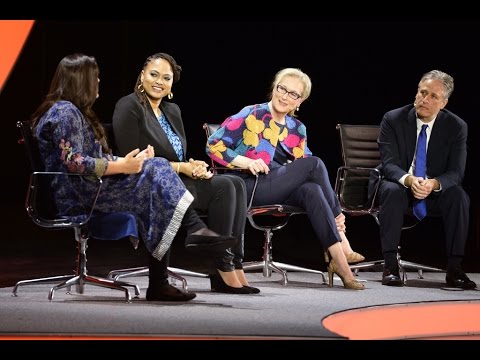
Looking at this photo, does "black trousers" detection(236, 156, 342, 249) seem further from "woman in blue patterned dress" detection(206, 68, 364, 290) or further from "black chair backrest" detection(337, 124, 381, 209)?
"black chair backrest" detection(337, 124, 381, 209)

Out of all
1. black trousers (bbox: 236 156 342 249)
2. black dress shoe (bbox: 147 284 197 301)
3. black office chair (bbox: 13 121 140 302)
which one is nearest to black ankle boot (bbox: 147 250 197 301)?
black dress shoe (bbox: 147 284 197 301)

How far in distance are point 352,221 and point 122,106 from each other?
4.33 m

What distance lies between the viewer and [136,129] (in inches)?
156

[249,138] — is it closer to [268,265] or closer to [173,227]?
[268,265]

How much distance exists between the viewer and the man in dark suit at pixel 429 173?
14.8 feet

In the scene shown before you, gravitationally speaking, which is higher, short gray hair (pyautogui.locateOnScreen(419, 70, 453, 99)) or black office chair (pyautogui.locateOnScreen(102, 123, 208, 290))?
short gray hair (pyautogui.locateOnScreen(419, 70, 453, 99))

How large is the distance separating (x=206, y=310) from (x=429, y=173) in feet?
5.84

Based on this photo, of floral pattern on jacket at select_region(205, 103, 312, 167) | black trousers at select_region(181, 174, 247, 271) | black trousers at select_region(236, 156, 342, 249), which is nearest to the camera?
black trousers at select_region(181, 174, 247, 271)

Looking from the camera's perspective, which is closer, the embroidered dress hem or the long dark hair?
the embroidered dress hem

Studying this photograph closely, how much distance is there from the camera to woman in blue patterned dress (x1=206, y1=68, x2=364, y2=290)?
4289mm

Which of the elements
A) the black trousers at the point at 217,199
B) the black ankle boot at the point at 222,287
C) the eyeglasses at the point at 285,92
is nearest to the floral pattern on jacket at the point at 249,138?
the eyeglasses at the point at 285,92

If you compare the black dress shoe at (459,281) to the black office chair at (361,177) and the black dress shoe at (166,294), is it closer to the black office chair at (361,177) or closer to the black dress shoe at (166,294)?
the black office chair at (361,177)

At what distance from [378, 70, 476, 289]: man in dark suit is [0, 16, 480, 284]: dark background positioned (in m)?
2.08

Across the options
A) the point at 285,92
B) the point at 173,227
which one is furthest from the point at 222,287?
the point at 285,92
